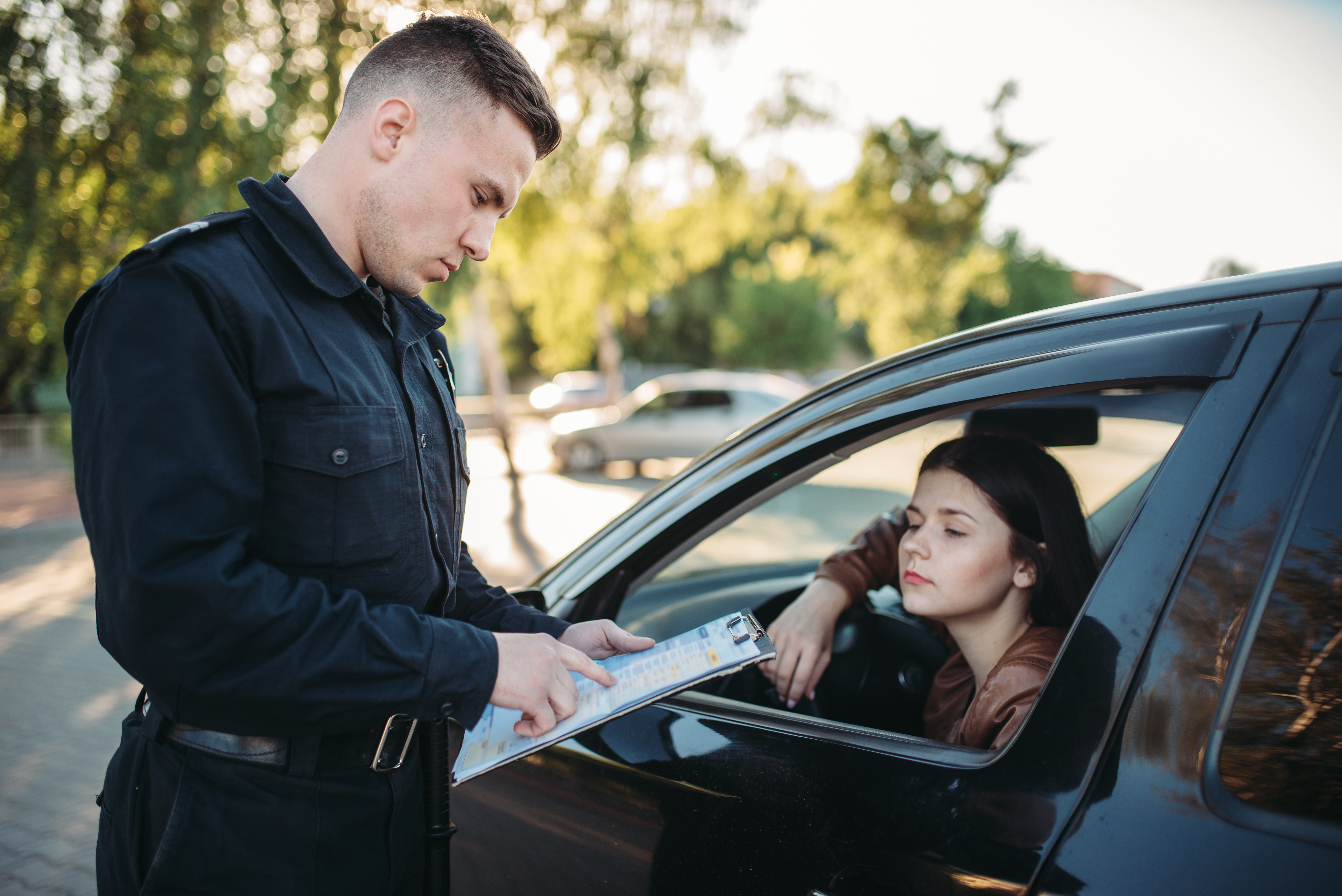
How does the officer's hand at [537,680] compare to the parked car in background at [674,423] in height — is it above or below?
below

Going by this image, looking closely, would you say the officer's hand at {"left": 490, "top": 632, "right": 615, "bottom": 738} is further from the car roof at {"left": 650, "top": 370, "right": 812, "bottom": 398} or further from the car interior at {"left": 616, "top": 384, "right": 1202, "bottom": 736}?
the car roof at {"left": 650, "top": 370, "right": 812, "bottom": 398}

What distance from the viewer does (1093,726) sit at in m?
1.03

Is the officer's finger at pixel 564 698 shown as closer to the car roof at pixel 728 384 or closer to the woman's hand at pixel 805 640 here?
the woman's hand at pixel 805 640

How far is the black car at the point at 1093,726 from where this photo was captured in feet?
3.10

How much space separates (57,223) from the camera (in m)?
→ 8.71

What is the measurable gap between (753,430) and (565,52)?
1316 centimetres

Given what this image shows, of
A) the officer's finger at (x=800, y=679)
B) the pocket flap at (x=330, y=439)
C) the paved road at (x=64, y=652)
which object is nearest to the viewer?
the pocket flap at (x=330, y=439)

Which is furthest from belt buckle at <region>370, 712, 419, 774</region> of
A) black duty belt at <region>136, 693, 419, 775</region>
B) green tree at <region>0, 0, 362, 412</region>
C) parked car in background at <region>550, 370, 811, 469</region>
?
parked car in background at <region>550, 370, 811, 469</region>

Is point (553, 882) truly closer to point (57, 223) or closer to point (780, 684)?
point (780, 684)

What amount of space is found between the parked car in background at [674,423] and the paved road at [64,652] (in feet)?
4.60

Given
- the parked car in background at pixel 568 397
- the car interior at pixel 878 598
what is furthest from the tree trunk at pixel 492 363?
the car interior at pixel 878 598

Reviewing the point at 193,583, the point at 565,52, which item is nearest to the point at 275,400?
the point at 193,583

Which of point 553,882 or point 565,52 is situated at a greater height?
point 565,52

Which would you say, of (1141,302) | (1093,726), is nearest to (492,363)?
(1141,302)
